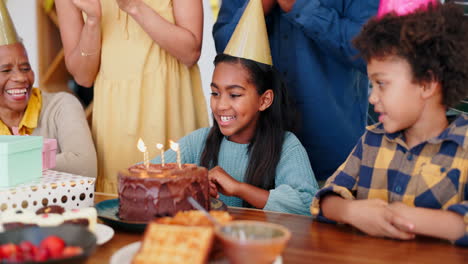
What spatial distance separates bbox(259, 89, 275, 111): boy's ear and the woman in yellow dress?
26 centimetres

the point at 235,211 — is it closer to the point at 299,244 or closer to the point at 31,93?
the point at 299,244

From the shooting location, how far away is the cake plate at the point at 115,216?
98cm

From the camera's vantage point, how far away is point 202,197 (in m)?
1.04

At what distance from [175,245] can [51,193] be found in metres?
0.50

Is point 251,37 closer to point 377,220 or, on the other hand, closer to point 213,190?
point 213,190

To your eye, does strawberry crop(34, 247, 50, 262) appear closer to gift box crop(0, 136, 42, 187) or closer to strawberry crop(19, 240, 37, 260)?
strawberry crop(19, 240, 37, 260)

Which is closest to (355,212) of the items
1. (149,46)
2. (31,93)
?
(149,46)

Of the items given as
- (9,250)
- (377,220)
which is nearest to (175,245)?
(9,250)

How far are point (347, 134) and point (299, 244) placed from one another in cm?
84

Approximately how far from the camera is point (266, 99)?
173 cm

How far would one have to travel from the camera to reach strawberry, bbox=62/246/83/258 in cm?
69

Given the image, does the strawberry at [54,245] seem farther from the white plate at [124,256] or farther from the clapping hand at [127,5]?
the clapping hand at [127,5]

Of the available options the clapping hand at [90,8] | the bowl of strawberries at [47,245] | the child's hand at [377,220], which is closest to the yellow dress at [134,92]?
the clapping hand at [90,8]

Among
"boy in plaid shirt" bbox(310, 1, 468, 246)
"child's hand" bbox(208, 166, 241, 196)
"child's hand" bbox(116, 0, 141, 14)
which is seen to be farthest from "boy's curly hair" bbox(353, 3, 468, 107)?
"child's hand" bbox(116, 0, 141, 14)
